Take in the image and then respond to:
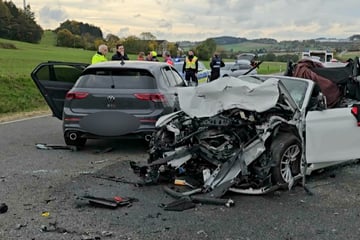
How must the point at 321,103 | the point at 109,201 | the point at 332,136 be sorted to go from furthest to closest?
the point at 321,103 → the point at 332,136 → the point at 109,201

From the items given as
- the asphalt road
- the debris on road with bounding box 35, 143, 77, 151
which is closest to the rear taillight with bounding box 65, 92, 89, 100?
the debris on road with bounding box 35, 143, 77, 151

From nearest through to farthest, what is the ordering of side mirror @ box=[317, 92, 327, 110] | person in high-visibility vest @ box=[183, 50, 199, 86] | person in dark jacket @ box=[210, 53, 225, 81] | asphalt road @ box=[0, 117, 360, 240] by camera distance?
asphalt road @ box=[0, 117, 360, 240]
side mirror @ box=[317, 92, 327, 110]
person in high-visibility vest @ box=[183, 50, 199, 86]
person in dark jacket @ box=[210, 53, 225, 81]

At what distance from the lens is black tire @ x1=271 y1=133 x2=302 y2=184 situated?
5.98 m

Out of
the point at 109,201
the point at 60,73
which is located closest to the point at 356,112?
the point at 109,201

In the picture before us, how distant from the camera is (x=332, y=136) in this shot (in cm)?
657

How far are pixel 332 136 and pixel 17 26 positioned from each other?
92.5 m

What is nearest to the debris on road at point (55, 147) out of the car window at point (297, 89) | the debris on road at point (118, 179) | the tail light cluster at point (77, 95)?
the tail light cluster at point (77, 95)

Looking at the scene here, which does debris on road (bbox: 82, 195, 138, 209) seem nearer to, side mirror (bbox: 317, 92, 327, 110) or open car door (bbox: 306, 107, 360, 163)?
open car door (bbox: 306, 107, 360, 163)

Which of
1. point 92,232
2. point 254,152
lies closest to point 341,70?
point 254,152

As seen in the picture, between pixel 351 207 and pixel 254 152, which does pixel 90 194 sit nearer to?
pixel 254 152

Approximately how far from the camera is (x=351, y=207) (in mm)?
5551

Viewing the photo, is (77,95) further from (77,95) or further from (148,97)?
(148,97)

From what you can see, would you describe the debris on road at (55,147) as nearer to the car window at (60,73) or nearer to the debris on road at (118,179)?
the car window at (60,73)

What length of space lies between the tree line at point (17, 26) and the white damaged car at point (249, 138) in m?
87.5
